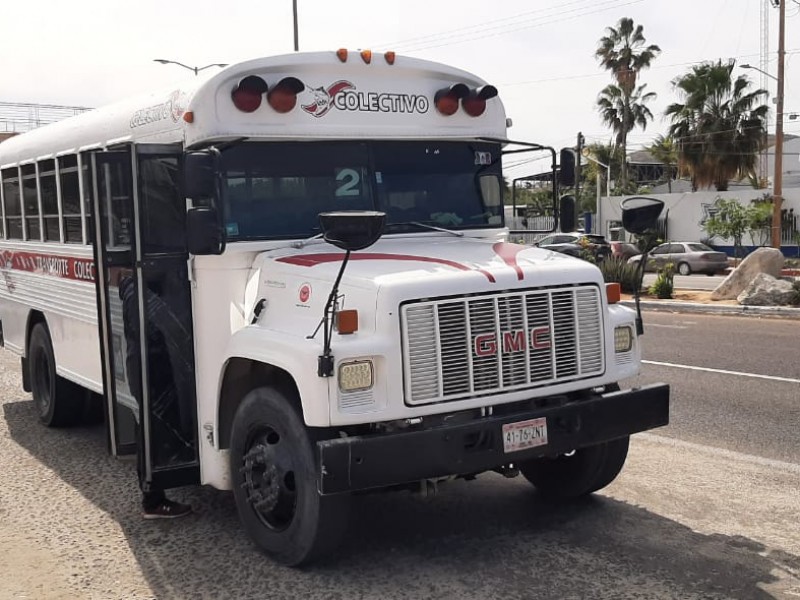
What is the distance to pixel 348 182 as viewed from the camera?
5.65 m

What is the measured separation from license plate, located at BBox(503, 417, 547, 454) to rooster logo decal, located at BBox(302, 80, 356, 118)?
85.5 inches

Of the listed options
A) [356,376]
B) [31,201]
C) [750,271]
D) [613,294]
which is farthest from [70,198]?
[750,271]

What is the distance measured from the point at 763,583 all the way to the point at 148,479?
132 inches

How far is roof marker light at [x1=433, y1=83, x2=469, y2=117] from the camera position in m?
5.94

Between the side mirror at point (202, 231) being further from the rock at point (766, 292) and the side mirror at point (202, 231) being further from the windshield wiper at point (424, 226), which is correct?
the rock at point (766, 292)

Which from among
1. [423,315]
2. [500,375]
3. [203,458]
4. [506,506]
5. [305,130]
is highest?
[305,130]

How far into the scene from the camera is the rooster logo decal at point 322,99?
552 centimetres

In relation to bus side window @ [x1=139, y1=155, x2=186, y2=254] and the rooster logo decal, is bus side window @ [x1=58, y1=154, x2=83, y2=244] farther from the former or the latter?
the rooster logo decal

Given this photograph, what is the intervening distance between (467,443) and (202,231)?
178cm

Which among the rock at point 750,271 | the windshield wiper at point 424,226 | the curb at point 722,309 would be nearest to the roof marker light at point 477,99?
→ the windshield wiper at point 424,226

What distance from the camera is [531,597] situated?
443cm

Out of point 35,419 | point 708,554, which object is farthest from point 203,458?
point 35,419

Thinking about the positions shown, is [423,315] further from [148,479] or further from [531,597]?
[148,479]

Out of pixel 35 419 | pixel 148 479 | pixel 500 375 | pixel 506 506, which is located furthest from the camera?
pixel 35 419
